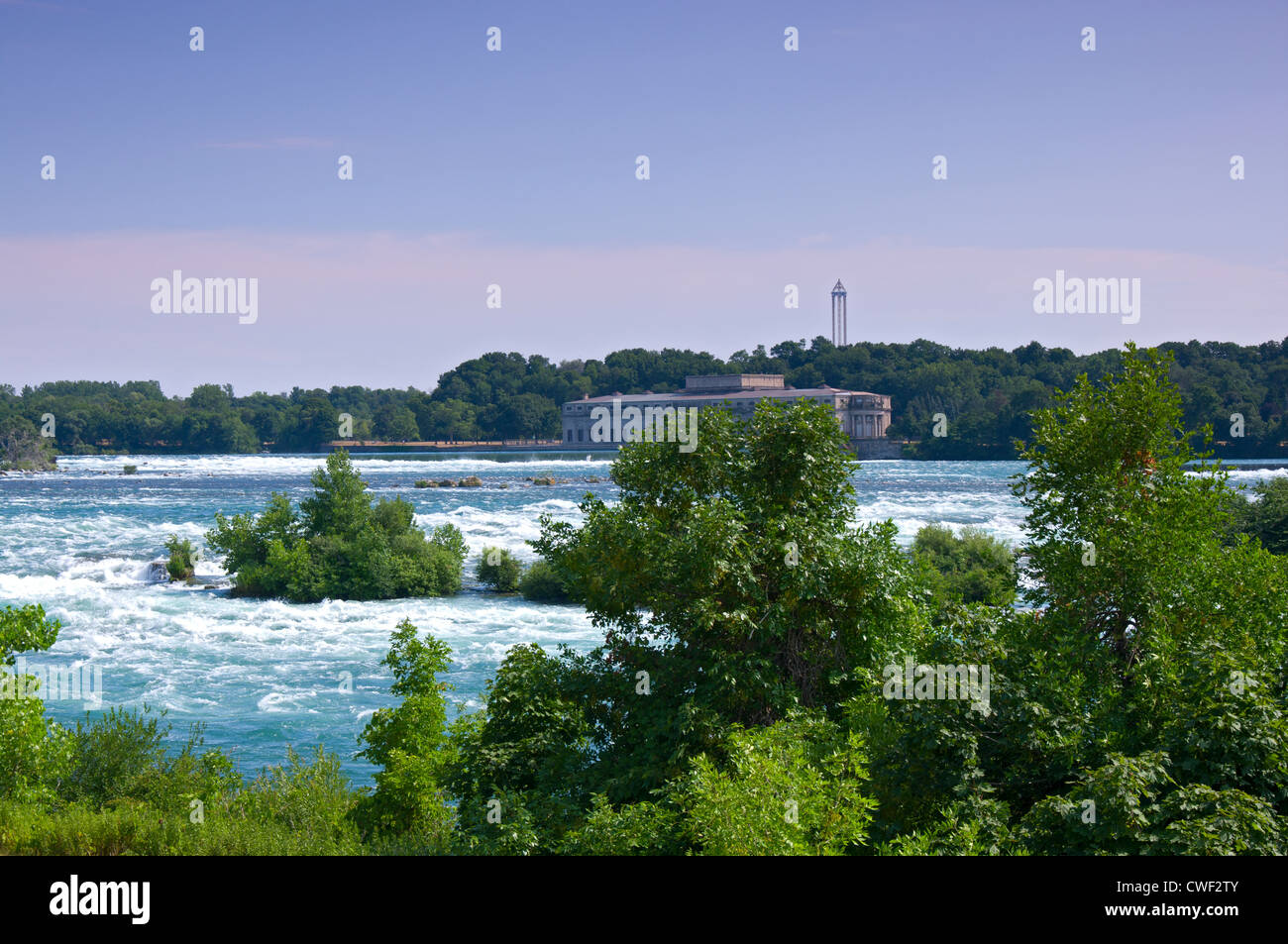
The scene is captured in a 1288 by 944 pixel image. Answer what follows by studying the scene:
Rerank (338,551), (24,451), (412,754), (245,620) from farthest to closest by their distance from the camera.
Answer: (24,451), (338,551), (245,620), (412,754)

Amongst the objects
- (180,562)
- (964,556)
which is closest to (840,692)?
(964,556)

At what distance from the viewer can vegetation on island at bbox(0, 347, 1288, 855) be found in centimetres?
984

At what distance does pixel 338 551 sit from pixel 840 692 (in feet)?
134

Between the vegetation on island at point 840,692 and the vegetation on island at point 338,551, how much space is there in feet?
110

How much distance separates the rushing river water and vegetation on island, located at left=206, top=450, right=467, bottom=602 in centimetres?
144

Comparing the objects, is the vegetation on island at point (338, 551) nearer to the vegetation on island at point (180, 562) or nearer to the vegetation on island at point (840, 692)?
the vegetation on island at point (180, 562)

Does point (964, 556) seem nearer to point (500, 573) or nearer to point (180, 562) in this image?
point (500, 573)

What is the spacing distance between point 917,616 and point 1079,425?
2.95m

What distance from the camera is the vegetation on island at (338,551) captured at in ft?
164

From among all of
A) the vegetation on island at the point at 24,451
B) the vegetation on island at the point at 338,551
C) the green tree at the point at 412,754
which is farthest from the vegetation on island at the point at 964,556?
the vegetation on island at the point at 24,451

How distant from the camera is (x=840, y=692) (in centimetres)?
Answer: 1377

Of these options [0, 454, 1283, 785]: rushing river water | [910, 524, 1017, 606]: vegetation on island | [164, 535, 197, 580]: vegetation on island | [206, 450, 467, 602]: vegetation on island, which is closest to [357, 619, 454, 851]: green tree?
[0, 454, 1283, 785]: rushing river water

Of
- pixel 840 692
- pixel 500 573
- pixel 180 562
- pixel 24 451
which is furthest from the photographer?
pixel 24 451
